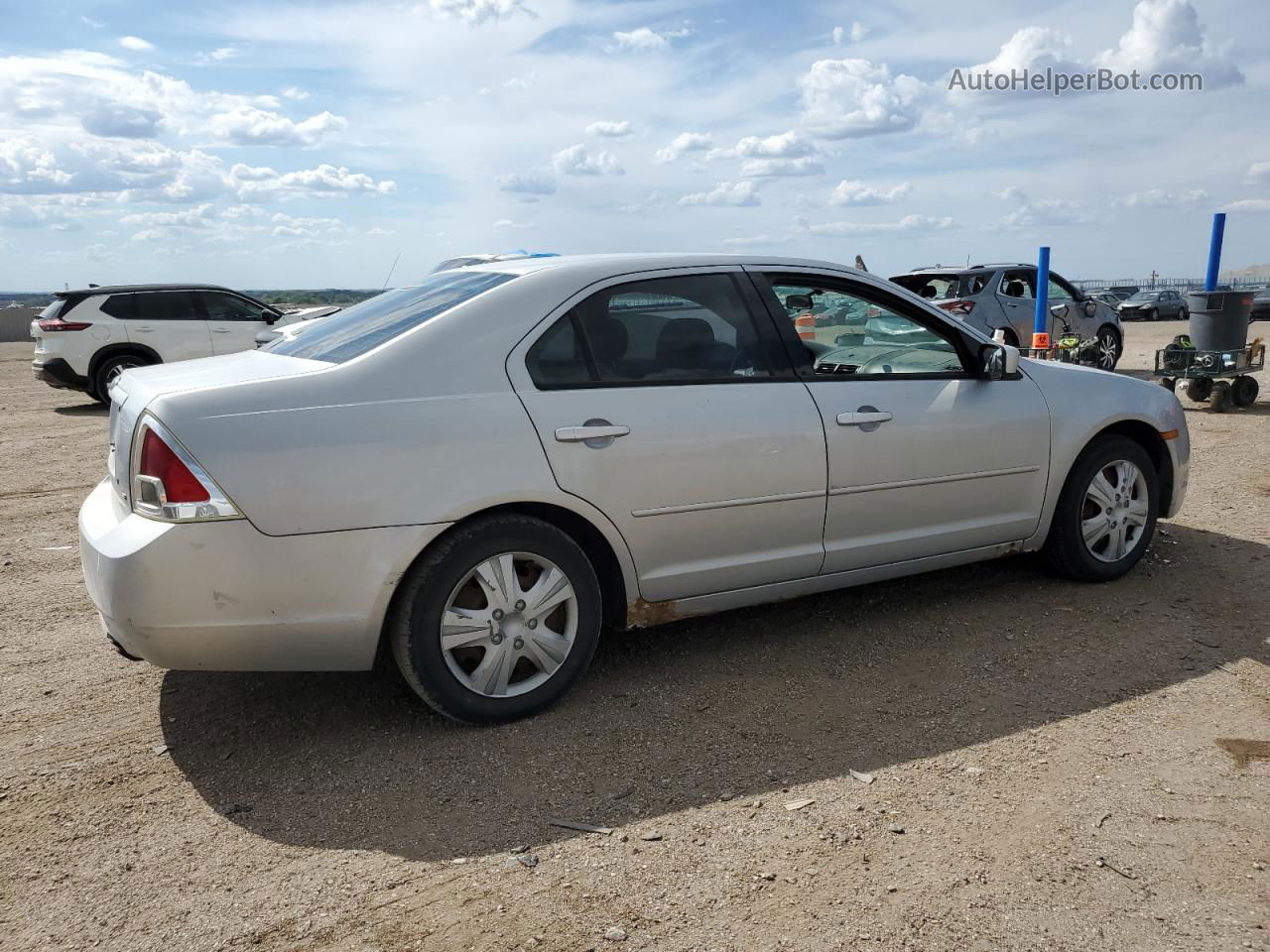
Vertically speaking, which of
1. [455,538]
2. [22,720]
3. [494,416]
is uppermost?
[494,416]

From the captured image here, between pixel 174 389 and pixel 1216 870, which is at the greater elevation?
pixel 174 389

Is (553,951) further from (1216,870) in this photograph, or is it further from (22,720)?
(22,720)

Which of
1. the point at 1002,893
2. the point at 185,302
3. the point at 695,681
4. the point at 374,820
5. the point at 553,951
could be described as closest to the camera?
the point at 553,951

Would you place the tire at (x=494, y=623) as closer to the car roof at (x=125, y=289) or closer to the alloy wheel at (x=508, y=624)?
the alloy wheel at (x=508, y=624)

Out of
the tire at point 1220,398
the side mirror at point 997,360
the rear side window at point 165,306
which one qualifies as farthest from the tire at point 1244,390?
the rear side window at point 165,306

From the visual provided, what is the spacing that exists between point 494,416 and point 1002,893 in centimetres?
209

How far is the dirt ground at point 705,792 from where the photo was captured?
2.62 meters

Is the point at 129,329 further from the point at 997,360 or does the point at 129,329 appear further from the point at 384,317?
the point at 997,360

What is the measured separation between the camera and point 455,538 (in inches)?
136

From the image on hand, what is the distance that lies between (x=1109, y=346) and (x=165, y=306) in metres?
13.6

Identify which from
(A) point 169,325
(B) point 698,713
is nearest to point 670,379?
(B) point 698,713

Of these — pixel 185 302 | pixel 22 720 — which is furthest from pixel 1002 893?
pixel 185 302

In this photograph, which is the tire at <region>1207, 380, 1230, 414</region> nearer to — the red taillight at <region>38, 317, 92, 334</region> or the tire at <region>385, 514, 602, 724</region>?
the tire at <region>385, 514, 602, 724</region>

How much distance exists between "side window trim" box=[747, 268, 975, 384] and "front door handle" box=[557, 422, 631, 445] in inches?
35.2
